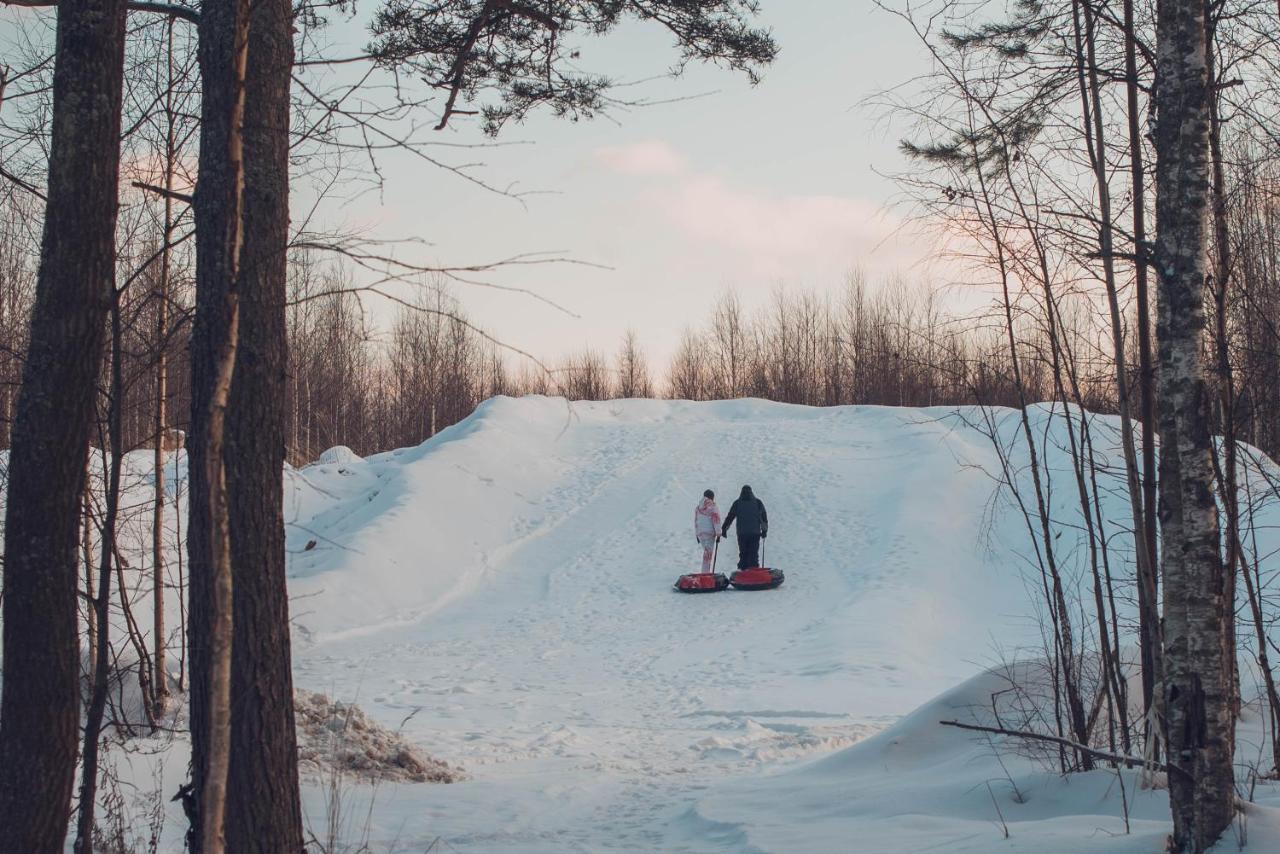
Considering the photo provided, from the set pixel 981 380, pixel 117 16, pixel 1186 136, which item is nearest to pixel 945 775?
pixel 981 380

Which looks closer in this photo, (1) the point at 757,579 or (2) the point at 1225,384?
(2) the point at 1225,384

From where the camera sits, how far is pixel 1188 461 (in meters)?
3.66

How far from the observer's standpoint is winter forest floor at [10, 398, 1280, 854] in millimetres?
5668

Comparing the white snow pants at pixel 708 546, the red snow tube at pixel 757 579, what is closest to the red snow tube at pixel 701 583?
the red snow tube at pixel 757 579

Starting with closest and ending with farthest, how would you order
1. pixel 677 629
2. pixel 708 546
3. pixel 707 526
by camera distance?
pixel 677 629 < pixel 707 526 < pixel 708 546

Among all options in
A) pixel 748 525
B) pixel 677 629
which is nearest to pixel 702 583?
A: pixel 748 525

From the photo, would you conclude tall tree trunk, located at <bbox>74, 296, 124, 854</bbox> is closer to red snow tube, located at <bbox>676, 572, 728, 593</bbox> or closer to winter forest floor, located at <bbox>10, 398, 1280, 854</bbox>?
winter forest floor, located at <bbox>10, 398, 1280, 854</bbox>

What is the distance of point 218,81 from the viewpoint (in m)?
3.99

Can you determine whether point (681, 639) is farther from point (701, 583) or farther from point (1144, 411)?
point (1144, 411)

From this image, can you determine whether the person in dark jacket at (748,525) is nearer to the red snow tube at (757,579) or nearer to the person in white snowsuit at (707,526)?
the person in white snowsuit at (707,526)

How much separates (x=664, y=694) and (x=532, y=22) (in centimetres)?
721

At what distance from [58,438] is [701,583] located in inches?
530

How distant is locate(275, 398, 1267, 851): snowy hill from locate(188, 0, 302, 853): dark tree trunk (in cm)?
63

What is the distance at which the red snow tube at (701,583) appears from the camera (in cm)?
1697
